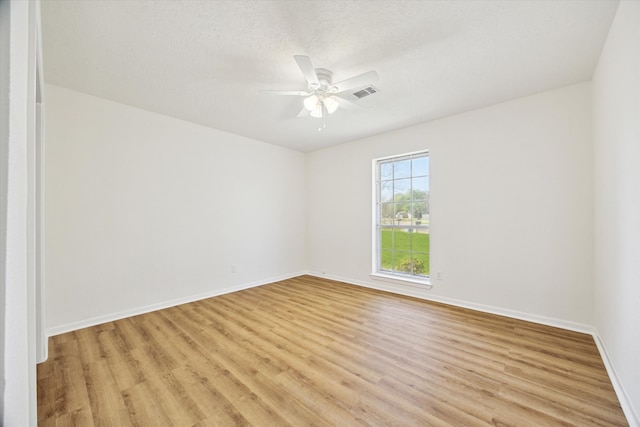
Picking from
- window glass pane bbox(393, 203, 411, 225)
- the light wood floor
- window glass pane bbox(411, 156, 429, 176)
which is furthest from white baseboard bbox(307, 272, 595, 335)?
window glass pane bbox(411, 156, 429, 176)

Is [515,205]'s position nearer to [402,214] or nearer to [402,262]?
[402,214]

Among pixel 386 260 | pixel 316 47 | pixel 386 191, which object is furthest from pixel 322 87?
pixel 386 260

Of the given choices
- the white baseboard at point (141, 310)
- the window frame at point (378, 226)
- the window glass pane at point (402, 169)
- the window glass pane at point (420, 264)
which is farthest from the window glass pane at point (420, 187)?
the white baseboard at point (141, 310)

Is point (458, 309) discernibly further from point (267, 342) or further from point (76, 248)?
point (76, 248)

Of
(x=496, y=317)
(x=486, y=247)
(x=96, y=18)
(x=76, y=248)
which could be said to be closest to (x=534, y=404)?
(x=496, y=317)

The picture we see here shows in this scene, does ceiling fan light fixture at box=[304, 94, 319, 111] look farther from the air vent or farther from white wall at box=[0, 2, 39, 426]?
white wall at box=[0, 2, 39, 426]

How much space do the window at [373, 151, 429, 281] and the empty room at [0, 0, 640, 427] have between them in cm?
4

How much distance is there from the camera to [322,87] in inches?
96.3

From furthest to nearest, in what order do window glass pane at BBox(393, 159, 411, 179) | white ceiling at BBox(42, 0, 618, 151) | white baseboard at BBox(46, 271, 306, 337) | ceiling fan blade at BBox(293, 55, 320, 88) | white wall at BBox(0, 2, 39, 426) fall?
window glass pane at BBox(393, 159, 411, 179), white baseboard at BBox(46, 271, 306, 337), ceiling fan blade at BBox(293, 55, 320, 88), white ceiling at BBox(42, 0, 618, 151), white wall at BBox(0, 2, 39, 426)

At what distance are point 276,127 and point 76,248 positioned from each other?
9.56ft

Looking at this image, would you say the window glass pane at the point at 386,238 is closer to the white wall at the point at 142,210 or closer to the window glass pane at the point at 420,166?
the window glass pane at the point at 420,166

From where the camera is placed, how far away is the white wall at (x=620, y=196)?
5.00 ft

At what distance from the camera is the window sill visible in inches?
149

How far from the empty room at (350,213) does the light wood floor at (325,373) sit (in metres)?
0.02
